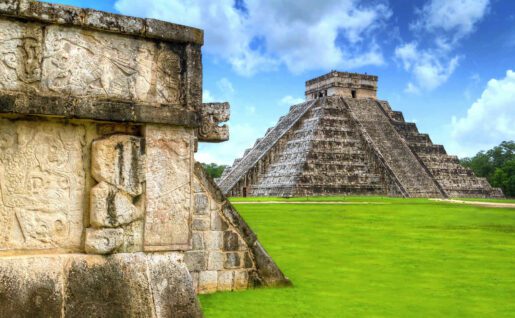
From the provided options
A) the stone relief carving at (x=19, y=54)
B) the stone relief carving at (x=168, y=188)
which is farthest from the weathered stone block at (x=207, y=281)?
the stone relief carving at (x=19, y=54)

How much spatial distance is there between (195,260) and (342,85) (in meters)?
45.1

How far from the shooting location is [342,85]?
5056 cm

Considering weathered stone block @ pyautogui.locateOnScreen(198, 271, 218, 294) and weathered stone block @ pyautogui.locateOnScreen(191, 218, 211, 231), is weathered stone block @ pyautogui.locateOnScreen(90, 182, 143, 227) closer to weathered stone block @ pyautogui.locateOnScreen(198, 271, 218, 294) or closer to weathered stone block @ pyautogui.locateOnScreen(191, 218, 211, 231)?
weathered stone block @ pyautogui.locateOnScreen(191, 218, 211, 231)

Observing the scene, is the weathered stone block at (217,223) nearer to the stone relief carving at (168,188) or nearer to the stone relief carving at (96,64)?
the stone relief carving at (168,188)

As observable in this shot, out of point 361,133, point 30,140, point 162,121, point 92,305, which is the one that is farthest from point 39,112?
point 361,133

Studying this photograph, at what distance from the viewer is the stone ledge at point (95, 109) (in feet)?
11.6

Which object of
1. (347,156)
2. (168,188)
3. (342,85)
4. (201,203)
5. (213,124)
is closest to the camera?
(168,188)

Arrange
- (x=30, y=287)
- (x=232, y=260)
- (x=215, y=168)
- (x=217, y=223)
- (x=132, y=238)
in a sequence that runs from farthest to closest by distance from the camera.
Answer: (x=215, y=168) → (x=232, y=260) → (x=217, y=223) → (x=132, y=238) → (x=30, y=287)

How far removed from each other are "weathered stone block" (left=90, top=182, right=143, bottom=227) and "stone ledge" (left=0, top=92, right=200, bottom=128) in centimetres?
Answer: 44

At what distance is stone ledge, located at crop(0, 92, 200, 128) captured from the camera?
3549 mm

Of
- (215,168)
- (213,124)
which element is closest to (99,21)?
(213,124)

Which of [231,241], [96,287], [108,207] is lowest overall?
[96,287]

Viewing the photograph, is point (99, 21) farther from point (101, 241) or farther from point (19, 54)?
point (101, 241)

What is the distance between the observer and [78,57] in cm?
377
